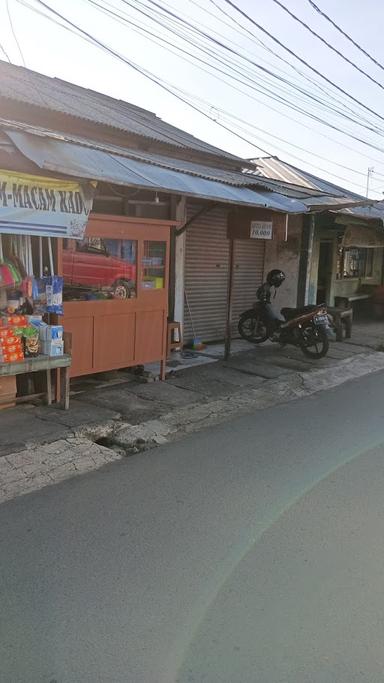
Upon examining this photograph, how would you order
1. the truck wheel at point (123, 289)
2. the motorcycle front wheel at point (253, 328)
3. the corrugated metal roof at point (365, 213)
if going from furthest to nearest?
the corrugated metal roof at point (365, 213) < the motorcycle front wheel at point (253, 328) < the truck wheel at point (123, 289)

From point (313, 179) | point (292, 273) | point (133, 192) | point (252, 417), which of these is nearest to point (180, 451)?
point (252, 417)

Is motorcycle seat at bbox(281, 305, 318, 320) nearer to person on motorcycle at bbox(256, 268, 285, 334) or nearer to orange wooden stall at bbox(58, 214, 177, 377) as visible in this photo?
person on motorcycle at bbox(256, 268, 285, 334)

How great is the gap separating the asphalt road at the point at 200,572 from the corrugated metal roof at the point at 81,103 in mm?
5533

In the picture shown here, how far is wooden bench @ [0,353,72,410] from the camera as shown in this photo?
5.91 m

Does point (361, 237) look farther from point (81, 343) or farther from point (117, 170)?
point (81, 343)

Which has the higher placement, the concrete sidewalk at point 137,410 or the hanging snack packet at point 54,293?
the hanging snack packet at point 54,293

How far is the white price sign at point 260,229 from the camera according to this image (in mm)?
9531

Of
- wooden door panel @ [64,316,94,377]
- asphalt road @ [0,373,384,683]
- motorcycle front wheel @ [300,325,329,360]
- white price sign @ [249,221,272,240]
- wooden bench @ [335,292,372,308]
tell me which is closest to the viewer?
asphalt road @ [0,373,384,683]

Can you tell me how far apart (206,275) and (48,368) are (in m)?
5.73

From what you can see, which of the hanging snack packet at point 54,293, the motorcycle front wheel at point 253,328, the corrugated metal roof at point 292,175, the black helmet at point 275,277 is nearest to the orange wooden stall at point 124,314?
the hanging snack packet at point 54,293

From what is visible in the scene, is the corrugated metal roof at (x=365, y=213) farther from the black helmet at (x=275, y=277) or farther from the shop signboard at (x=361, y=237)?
the black helmet at (x=275, y=277)

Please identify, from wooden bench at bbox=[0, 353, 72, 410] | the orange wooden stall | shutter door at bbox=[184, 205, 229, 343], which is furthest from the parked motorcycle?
wooden bench at bbox=[0, 353, 72, 410]

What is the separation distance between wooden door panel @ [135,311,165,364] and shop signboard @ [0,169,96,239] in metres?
1.80

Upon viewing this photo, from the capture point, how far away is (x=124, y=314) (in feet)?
24.4
